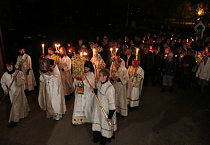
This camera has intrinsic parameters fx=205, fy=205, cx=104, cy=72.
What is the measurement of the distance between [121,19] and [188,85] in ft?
67.0

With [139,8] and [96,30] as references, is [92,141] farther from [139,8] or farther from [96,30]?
[139,8]

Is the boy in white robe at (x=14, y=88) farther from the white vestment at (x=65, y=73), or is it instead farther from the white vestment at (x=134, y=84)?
the white vestment at (x=134, y=84)

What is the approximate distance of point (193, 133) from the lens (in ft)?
20.5

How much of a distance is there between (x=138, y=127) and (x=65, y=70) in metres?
3.83

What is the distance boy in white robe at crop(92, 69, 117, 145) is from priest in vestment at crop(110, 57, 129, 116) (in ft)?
5.13

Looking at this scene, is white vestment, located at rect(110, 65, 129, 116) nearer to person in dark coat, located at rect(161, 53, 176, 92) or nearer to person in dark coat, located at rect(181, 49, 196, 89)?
person in dark coat, located at rect(161, 53, 176, 92)

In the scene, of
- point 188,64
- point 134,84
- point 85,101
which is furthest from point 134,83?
point 188,64

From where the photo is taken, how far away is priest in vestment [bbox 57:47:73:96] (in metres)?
8.34

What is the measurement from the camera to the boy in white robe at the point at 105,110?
4.91 metres

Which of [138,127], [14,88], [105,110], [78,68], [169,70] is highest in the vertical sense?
[78,68]

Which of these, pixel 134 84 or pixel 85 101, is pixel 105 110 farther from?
pixel 134 84

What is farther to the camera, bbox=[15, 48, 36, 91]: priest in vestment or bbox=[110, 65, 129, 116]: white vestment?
bbox=[15, 48, 36, 91]: priest in vestment

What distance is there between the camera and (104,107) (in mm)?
5086

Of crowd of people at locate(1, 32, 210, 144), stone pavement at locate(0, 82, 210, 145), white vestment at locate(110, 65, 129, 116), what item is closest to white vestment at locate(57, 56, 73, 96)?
crowd of people at locate(1, 32, 210, 144)
